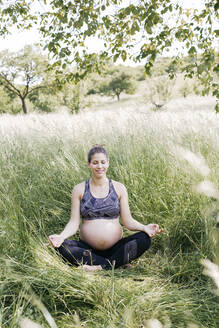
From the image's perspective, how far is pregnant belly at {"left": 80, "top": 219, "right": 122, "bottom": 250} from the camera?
3109 mm

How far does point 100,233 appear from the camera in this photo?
3104 mm

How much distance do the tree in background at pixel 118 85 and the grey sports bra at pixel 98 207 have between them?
65369mm

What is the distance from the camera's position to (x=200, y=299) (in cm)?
231

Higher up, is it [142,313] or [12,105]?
[142,313]

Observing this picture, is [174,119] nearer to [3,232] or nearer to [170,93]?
[3,232]

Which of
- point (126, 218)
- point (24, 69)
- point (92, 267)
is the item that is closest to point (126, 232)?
point (126, 218)

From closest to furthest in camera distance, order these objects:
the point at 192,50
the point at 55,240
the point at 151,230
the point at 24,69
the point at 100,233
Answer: the point at 55,240 < the point at 151,230 < the point at 100,233 < the point at 192,50 < the point at 24,69

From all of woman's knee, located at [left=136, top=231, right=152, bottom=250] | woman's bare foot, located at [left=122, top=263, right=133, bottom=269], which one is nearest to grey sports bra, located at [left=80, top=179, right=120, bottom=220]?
woman's knee, located at [left=136, top=231, right=152, bottom=250]

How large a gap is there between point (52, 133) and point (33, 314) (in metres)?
3.56

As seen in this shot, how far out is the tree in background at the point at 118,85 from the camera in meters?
66.9

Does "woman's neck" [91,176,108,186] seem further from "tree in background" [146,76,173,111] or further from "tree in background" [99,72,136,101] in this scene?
"tree in background" [99,72,136,101]

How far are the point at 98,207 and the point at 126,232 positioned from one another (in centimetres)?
74

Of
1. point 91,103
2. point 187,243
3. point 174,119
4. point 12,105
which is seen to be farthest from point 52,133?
point 12,105

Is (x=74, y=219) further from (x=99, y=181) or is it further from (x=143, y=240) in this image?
(x=143, y=240)
